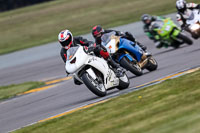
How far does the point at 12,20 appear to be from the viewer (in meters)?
36.2

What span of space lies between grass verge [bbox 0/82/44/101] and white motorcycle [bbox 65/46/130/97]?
4580mm

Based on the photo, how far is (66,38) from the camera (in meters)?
9.97

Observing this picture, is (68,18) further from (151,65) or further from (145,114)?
(145,114)

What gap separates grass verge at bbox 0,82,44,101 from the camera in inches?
551

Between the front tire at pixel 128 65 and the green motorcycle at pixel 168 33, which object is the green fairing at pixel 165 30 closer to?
the green motorcycle at pixel 168 33

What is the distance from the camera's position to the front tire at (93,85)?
9270mm

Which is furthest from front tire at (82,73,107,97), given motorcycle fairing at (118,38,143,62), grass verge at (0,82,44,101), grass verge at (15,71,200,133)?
grass verge at (0,82,44,101)

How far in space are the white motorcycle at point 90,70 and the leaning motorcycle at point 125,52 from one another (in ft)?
4.18

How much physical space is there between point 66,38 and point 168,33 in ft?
26.0

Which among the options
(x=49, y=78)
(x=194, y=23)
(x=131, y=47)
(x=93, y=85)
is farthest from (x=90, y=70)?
(x=194, y=23)

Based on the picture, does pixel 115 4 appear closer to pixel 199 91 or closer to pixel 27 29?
pixel 27 29

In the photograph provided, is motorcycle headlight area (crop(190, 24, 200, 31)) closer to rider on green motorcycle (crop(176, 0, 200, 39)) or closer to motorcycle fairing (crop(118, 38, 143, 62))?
rider on green motorcycle (crop(176, 0, 200, 39))

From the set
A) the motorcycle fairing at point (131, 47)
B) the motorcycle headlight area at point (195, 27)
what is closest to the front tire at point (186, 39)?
the motorcycle headlight area at point (195, 27)

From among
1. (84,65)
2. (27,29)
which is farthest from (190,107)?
(27,29)
